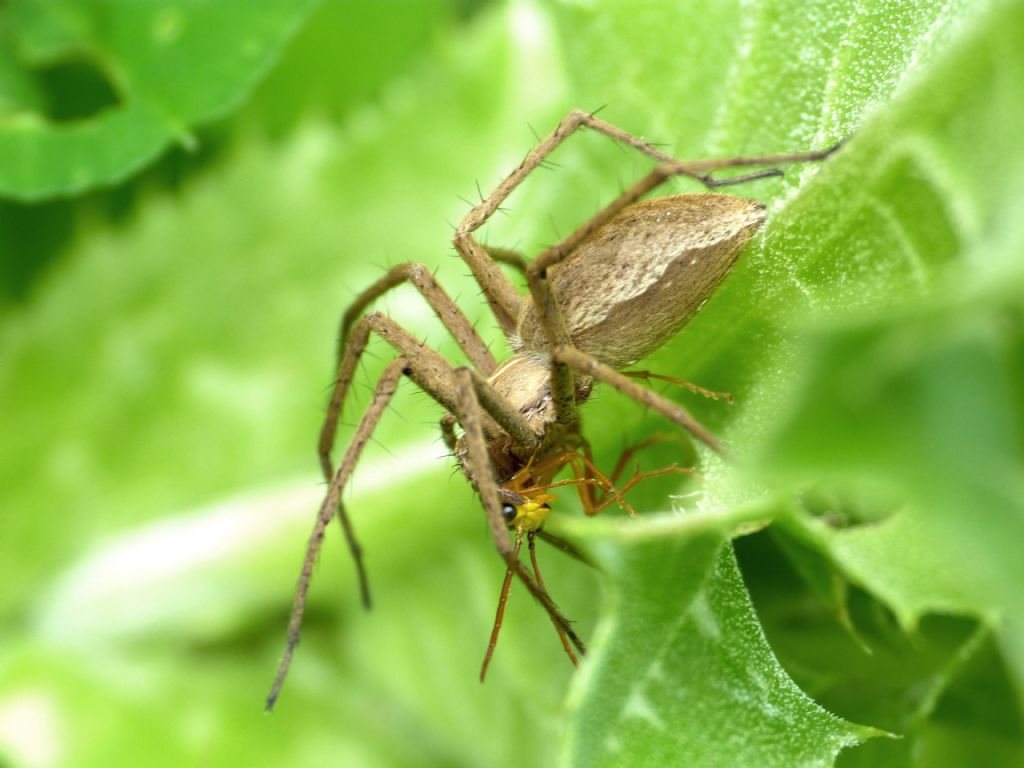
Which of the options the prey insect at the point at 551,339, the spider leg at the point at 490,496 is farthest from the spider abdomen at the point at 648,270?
the spider leg at the point at 490,496

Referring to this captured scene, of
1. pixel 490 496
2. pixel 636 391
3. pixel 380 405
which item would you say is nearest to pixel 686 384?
pixel 636 391

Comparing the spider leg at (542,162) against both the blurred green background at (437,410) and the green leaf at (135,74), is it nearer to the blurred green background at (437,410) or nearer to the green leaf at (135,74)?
the blurred green background at (437,410)

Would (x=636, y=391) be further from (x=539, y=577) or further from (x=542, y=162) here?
(x=542, y=162)

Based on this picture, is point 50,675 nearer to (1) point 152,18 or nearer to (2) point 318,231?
(2) point 318,231

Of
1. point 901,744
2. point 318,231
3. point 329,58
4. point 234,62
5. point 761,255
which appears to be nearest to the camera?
point 901,744

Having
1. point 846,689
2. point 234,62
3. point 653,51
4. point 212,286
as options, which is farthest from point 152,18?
point 846,689

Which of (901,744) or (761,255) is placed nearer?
(901,744)
